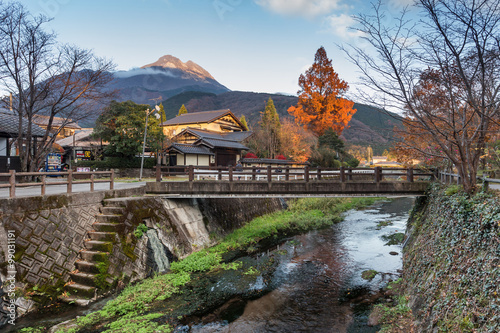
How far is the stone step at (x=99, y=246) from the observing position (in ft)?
32.5

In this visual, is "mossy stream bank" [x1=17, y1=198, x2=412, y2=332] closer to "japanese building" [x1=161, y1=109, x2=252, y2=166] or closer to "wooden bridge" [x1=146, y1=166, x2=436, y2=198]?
"wooden bridge" [x1=146, y1=166, x2=436, y2=198]

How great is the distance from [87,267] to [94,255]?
43 centimetres

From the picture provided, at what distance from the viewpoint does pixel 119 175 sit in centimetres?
3003

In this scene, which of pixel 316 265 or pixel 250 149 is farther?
pixel 250 149

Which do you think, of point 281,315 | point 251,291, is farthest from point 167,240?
point 281,315

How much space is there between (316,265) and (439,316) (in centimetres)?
695

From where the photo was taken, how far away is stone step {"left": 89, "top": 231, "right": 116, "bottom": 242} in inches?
406

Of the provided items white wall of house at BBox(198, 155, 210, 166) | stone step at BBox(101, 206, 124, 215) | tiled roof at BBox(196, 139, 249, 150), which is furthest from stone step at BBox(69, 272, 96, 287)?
tiled roof at BBox(196, 139, 249, 150)

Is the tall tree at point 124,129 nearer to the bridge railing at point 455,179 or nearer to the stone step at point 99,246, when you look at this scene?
the stone step at point 99,246

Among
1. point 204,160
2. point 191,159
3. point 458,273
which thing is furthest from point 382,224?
point 204,160

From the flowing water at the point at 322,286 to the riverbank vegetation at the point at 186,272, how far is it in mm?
1089

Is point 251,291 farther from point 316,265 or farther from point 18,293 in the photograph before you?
point 18,293

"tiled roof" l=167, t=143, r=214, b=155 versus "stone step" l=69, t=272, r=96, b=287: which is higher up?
"tiled roof" l=167, t=143, r=214, b=155

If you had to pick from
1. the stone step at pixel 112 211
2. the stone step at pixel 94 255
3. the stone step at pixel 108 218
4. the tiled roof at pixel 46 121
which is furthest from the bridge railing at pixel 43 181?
the tiled roof at pixel 46 121
